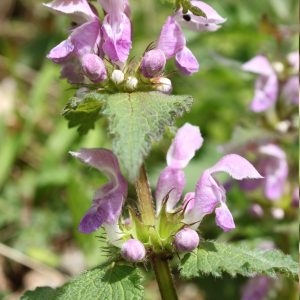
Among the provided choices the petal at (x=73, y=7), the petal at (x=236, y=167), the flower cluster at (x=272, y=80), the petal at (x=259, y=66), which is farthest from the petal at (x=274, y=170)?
the petal at (x=73, y=7)

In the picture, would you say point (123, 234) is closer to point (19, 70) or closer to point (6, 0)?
point (19, 70)

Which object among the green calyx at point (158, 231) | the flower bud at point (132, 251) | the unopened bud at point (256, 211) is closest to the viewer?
the flower bud at point (132, 251)

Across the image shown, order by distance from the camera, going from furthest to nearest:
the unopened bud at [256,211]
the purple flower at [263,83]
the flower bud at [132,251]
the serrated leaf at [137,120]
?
the unopened bud at [256,211] → the purple flower at [263,83] → the flower bud at [132,251] → the serrated leaf at [137,120]

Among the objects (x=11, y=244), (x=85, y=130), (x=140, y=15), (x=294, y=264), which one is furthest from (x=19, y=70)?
(x=294, y=264)

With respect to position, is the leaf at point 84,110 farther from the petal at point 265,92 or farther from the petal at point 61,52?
the petal at point 265,92

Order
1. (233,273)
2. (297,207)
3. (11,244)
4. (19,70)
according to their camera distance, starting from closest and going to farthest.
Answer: (233,273) → (297,207) → (11,244) → (19,70)

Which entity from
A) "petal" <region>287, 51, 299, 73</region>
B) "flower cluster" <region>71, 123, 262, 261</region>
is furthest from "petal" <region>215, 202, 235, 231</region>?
"petal" <region>287, 51, 299, 73</region>

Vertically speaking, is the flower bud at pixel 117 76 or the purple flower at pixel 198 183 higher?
the flower bud at pixel 117 76

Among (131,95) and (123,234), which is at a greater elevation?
(131,95)
